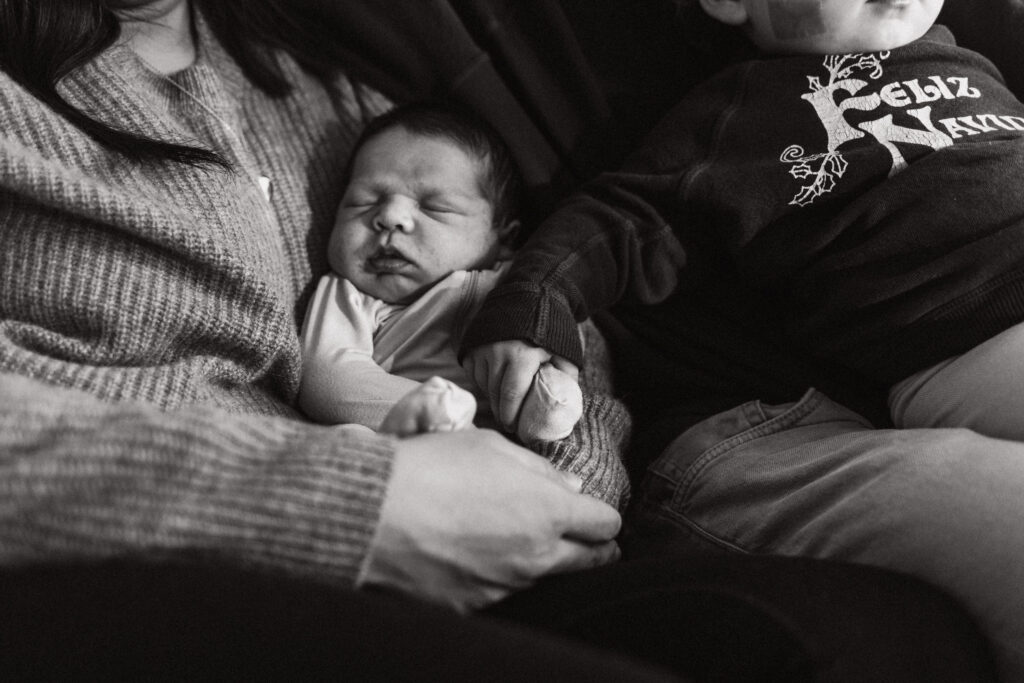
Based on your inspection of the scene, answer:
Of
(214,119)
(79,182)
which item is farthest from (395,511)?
(214,119)

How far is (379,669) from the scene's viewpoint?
50 centimetres

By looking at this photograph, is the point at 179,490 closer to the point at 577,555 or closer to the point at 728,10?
the point at 577,555

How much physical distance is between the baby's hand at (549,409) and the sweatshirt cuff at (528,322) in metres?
0.04

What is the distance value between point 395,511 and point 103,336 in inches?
14.8

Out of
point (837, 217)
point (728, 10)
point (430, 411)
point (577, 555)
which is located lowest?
point (577, 555)

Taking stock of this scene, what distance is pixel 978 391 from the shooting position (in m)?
0.90

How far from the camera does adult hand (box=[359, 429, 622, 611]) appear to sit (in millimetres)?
646

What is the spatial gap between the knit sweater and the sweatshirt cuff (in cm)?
22

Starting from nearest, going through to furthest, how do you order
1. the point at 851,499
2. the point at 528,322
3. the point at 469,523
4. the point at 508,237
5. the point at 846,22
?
1. the point at 469,523
2. the point at 851,499
3. the point at 528,322
4. the point at 846,22
5. the point at 508,237

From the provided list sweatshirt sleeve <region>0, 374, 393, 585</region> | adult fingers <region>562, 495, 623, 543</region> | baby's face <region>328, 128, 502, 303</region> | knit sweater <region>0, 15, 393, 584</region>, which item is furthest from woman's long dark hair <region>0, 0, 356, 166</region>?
adult fingers <region>562, 495, 623, 543</region>

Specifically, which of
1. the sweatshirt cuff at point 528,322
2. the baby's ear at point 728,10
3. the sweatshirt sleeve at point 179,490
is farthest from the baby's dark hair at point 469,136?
the sweatshirt sleeve at point 179,490

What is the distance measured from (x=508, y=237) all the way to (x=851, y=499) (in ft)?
1.91

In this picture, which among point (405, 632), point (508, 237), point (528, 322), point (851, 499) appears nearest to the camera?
point (405, 632)

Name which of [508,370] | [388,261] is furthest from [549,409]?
[388,261]
